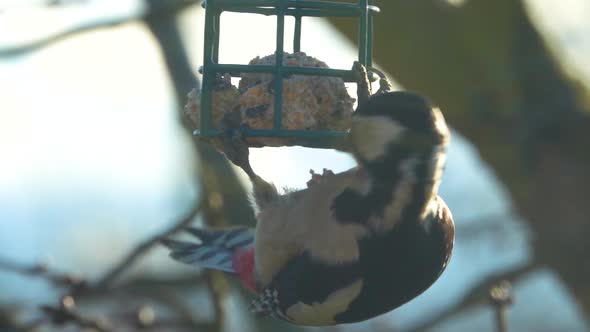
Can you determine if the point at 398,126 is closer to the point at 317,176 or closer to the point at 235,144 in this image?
the point at 317,176

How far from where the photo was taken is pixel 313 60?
4.07 meters

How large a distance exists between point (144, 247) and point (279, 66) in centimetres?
89

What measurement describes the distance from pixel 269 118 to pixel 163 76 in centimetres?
218

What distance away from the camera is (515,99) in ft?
23.1

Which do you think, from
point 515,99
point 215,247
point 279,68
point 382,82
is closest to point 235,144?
point 279,68

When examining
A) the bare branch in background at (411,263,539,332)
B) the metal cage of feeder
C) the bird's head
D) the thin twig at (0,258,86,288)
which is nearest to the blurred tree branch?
the bare branch in background at (411,263,539,332)

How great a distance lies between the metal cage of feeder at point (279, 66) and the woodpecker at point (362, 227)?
120mm

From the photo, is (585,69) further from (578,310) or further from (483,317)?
(483,317)

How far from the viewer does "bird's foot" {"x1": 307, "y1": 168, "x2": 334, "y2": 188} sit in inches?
155

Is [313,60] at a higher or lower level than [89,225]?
higher

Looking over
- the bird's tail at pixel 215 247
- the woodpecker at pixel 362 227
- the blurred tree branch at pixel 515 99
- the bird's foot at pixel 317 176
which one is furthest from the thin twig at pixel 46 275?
the blurred tree branch at pixel 515 99

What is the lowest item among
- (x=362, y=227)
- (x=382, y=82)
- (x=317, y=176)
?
(x=362, y=227)

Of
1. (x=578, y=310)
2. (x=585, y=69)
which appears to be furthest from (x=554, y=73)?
(x=578, y=310)

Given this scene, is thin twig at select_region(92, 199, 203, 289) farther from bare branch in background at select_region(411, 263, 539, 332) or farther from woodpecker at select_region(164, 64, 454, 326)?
bare branch in background at select_region(411, 263, 539, 332)
